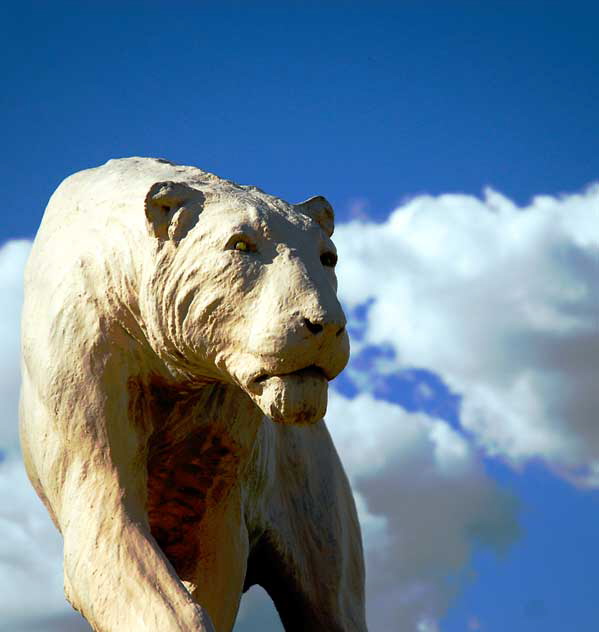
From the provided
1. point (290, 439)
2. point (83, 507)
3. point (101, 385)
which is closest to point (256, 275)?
point (101, 385)

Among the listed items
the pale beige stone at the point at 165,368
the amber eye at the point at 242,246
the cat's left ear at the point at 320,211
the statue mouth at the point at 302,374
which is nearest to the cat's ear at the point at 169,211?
the pale beige stone at the point at 165,368

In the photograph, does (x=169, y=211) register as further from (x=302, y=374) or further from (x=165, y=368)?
(x=302, y=374)

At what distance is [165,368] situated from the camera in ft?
21.3

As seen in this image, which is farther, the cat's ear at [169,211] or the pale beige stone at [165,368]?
the cat's ear at [169,211]

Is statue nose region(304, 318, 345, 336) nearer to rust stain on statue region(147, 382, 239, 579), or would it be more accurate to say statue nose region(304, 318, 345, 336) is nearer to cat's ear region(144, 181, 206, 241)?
cat's ear region(144, 181, 206, 241)

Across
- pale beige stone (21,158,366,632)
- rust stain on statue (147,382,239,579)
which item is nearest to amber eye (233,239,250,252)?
pale beige stone (21,158,366,632)

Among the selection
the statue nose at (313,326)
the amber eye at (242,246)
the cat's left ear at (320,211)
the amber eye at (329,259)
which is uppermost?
the cat's left ear at (320,211)

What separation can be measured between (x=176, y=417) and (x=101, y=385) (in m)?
0.49

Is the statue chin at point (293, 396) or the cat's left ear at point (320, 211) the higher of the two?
the cat's left ear at point (320, 211)

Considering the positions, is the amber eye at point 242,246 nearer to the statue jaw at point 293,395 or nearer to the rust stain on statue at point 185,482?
the statue jaw at point 293,395

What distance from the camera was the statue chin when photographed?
592cm

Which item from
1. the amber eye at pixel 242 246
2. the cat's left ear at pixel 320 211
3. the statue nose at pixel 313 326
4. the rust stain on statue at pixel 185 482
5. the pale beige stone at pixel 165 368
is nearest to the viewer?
the statue nose at pixel 313 326

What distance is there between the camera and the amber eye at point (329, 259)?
635 centimetres

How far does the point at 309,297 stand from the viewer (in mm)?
5930
